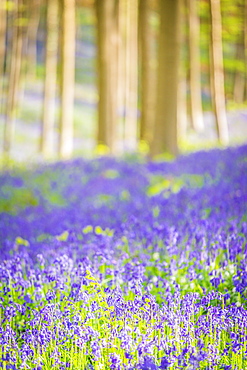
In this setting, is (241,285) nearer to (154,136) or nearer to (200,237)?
(200,237)

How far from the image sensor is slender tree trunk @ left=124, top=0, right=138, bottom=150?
21.6m

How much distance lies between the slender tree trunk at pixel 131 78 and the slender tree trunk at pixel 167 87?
8.30 m

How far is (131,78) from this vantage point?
2512cm

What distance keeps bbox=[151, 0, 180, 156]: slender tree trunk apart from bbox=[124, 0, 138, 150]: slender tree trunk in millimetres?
8300

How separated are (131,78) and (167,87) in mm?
13815

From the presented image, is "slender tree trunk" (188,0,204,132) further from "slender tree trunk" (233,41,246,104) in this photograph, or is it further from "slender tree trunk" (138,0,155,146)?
"slender tree trunk" (233,41,246,104)

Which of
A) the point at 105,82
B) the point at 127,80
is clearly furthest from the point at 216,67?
the point at 127,80

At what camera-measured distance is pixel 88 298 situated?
3.25 meters

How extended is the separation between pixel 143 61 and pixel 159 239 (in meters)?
13.5

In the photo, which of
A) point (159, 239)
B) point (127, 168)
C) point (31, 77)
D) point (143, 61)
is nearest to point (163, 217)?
point (159, 239)

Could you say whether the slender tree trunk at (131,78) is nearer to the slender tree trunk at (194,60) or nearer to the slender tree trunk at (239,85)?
the slender tree trunk at (194,60)

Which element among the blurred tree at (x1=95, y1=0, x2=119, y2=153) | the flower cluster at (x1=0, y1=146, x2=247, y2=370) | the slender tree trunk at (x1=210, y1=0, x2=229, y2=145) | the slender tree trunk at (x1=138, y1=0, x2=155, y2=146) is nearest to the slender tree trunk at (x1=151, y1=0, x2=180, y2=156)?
the blurred tree at (x1=95, y1=0, x2=119, y2=153)

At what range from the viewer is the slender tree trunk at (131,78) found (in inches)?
850

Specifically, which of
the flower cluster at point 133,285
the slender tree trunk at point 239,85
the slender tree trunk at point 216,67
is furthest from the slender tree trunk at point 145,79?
the slender tree trunk at point 239,85
